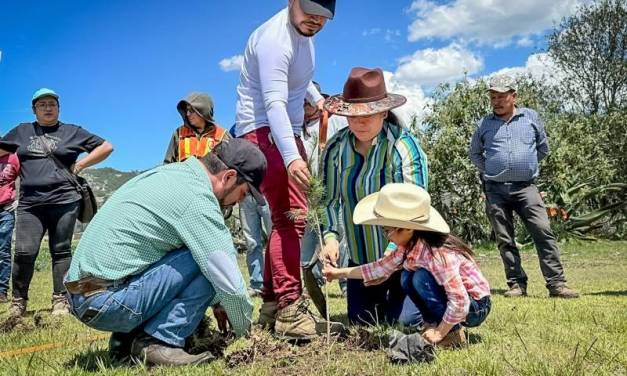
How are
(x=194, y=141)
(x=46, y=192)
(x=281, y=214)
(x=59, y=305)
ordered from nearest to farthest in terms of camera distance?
(x=281, y=214)
(x=59, y=305)
(x=46, y=192)
(x=194, y=141)

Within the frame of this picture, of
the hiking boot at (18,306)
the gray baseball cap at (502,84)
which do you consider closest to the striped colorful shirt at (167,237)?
the hiking boot at (18,306)

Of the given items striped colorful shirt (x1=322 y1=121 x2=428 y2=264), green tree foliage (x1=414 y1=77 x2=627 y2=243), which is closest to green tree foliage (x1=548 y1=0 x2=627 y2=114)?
green tree foliage (x1=414 y1=77 x2=627 y2=243)

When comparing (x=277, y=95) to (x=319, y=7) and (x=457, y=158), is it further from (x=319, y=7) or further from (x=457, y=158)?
(x=457, y=158)

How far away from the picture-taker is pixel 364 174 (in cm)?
398

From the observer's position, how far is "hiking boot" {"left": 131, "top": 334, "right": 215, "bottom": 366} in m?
2.98

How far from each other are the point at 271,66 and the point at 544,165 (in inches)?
531

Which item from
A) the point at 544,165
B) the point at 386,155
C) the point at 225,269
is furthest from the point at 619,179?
the point at 225,269

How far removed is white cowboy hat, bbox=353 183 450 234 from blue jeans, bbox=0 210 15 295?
6.47 meters

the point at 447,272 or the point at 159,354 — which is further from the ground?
the point at 447,272

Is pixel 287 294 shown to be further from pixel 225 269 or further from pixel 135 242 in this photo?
pixel 135 242

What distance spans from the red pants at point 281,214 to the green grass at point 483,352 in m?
0.53

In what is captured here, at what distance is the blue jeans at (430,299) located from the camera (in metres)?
3.33

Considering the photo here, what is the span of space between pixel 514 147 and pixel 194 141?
357 cm

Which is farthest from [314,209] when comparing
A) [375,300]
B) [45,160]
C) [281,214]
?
[45,160]
